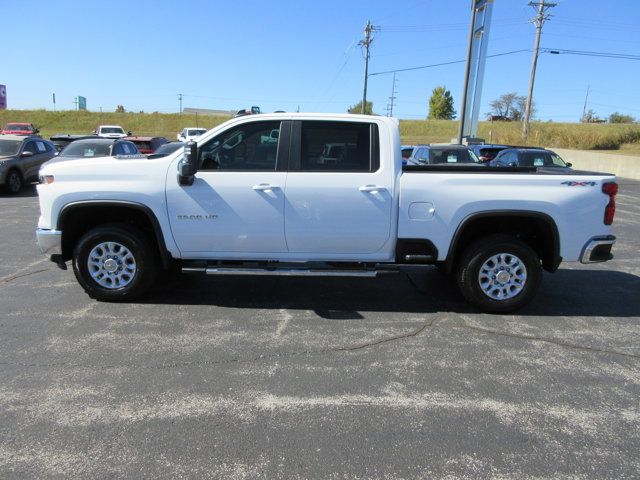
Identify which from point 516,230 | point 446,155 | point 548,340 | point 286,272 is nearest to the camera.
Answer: point 548,340

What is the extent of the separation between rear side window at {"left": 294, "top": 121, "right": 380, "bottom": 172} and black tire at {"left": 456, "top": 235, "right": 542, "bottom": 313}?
1399mm

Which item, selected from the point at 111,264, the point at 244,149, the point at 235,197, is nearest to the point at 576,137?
the point at 244,149

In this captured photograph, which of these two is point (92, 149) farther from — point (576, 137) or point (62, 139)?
point (576, 137)

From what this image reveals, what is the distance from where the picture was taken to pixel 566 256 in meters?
5.09

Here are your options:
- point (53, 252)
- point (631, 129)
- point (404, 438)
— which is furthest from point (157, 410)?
point (631, 129)

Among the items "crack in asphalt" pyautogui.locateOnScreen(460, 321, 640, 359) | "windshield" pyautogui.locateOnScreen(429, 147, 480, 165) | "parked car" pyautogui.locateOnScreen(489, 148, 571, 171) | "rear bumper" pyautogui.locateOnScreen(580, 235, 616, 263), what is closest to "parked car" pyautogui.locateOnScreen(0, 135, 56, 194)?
"windshield" pyautogui.locateOnScreen(429, 147, 480, 165)

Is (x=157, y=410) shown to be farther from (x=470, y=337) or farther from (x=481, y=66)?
(x=481, y=66)

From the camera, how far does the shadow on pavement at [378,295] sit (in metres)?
5.44

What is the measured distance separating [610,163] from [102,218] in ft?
94.3

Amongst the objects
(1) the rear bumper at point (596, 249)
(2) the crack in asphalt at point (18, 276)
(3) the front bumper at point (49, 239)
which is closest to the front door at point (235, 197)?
(3) the front bumper at point (49, 239)

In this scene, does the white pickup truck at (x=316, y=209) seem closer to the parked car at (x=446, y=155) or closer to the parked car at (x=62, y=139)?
the parked car at (x=446, y=155)

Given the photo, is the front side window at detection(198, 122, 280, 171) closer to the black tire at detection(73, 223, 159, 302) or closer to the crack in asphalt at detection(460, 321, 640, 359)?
the black tire at detection(73, 223, 159, 302)

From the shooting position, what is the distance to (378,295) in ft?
19.3

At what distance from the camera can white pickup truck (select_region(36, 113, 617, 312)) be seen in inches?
195
